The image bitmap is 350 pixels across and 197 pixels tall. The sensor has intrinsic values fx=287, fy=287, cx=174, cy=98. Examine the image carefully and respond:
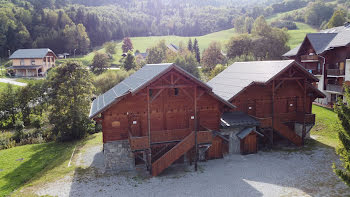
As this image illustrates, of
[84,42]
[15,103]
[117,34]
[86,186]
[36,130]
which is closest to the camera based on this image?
[86,186]

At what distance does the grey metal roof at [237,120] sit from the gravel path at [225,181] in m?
2.95

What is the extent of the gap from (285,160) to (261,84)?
6939mm

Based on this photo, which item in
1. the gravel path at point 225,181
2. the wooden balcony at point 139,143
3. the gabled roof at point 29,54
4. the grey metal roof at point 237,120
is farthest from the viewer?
the gabled roof at point 29,54

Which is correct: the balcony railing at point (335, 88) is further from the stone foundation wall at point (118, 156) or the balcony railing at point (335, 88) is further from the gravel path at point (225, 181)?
the stone foundation wall at point (118, 156)

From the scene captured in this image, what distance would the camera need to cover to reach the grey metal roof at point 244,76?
2611 centimetres

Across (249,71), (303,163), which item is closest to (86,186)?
(303,163)

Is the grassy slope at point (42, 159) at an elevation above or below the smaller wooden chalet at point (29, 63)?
below

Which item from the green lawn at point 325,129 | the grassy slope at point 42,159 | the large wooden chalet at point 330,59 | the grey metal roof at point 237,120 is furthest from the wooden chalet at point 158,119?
the large wooden chalet at point 330,59

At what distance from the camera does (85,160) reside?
24.8 m

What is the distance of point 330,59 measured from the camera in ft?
136

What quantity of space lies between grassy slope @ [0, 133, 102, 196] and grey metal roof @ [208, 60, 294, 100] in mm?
14326

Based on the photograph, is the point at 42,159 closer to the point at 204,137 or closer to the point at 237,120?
the point at 204,137

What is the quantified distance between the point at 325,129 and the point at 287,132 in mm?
8344

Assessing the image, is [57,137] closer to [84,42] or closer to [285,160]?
[285,160]
